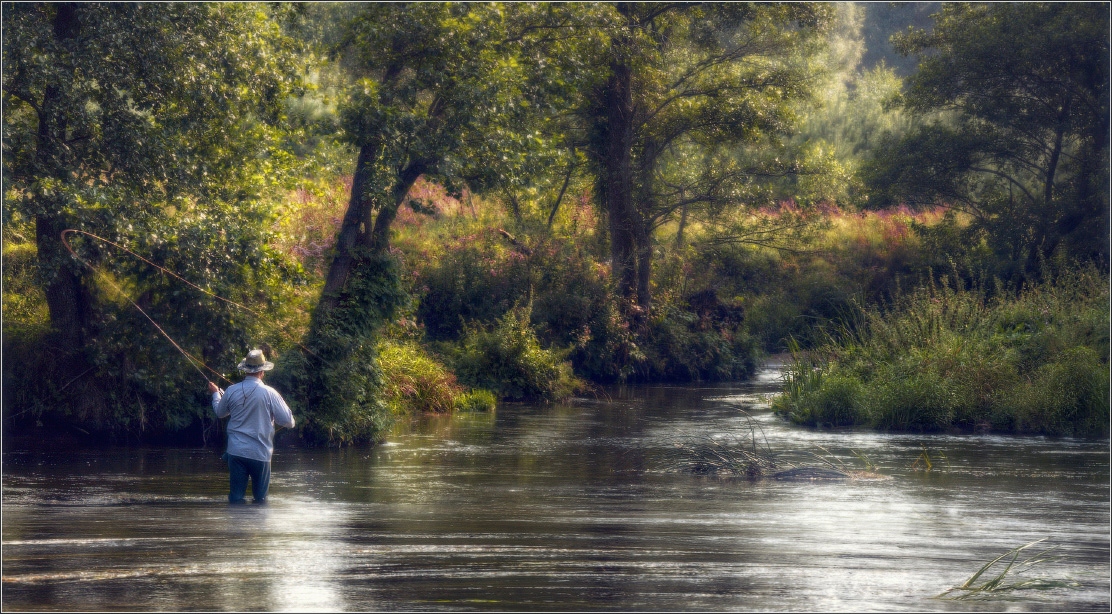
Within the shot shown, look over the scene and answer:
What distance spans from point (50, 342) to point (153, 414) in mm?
1954

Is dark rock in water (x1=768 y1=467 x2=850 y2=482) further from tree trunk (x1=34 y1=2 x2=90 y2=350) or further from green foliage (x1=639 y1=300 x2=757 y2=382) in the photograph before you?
green foliage (x1=639 y1=300 x2=757 y2=382)

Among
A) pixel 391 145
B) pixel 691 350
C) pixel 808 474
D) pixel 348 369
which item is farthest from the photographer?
pixel 691 350

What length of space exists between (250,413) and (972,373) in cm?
1409

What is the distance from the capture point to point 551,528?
1120 centimetres

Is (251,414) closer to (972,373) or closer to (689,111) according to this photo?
(972,373)

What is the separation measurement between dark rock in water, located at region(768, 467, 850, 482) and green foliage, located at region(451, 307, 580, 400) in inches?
480

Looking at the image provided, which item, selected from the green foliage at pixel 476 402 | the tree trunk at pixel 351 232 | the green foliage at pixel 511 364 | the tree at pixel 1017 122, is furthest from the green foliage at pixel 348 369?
the tree at pixel 1017 122

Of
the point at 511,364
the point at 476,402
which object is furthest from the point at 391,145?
the point at 511,364

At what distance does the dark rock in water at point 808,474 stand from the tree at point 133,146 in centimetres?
791

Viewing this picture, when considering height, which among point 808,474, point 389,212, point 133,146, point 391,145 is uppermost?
point 391,145

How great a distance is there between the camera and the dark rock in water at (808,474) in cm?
1509

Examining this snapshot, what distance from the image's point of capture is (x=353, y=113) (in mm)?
19125

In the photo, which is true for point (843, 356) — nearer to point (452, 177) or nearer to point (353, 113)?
point (452, 177)

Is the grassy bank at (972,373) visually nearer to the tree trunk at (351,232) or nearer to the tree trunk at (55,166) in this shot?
the tree trunk at (351,232)
